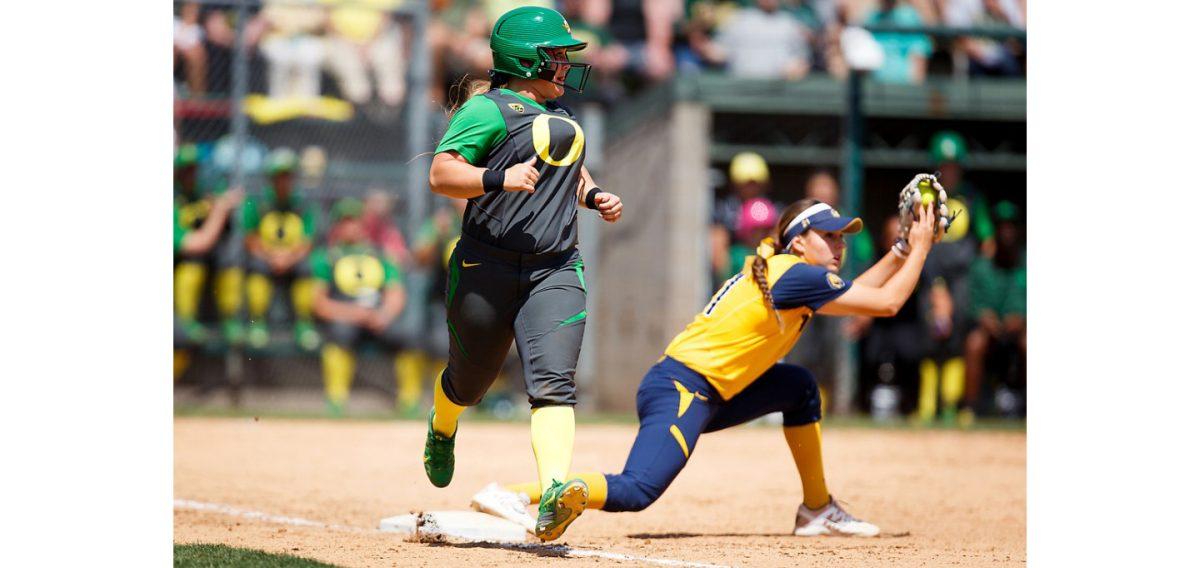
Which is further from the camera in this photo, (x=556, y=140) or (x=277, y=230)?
(x=277, y=230)

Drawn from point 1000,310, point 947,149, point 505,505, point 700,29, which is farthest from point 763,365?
point 700,29

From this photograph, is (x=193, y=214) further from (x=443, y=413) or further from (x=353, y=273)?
(x=443, y=413)

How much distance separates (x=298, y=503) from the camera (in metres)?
7.11

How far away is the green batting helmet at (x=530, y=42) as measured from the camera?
527cm

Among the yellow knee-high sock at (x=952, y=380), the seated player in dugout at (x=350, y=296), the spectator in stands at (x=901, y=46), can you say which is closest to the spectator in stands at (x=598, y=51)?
the spectator in stands at (x=901, y=46)

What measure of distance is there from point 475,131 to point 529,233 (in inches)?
15.3

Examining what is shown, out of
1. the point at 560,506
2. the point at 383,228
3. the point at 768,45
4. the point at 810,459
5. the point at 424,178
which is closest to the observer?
the point at 560,506

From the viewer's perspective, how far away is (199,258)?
12805 millimetres

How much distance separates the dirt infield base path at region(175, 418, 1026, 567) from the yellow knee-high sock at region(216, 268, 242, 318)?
157 cm

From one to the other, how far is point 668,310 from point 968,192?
2.73 m

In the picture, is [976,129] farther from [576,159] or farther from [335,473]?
[576,159]

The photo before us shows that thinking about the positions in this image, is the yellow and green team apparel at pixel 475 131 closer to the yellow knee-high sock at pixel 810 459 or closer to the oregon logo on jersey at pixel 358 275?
the yellow knee-high sock at pixel 810 459

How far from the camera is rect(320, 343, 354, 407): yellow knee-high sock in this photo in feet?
41.2

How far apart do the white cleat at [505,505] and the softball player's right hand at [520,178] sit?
139 cm
